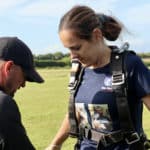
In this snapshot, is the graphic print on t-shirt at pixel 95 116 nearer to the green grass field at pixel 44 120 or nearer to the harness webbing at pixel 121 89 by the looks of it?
the harness webbing at pixel 121 89

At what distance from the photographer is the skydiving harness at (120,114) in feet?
15.9

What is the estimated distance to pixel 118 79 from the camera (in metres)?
4.88

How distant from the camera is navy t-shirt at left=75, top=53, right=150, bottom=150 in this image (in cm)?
486

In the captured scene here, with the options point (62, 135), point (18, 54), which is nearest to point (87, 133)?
point (62, 135)

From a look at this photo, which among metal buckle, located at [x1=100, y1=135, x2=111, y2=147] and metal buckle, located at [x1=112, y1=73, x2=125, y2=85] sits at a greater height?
metal buckle, located at [x1=112, y1=73, x2=125, y2=85]

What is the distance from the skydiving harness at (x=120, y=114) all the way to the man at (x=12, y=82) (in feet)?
2.28

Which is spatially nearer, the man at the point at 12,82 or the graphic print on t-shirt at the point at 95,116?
the man at the point at 12,82

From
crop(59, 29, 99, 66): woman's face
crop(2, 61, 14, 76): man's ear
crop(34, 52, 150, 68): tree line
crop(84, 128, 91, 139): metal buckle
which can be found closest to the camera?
crop(2, 61, 14, 76): man's ear

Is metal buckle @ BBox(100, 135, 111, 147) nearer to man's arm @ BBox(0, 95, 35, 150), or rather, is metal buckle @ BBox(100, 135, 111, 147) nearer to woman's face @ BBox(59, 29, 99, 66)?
woman's face @ BBox(59, 29, 99, 66)

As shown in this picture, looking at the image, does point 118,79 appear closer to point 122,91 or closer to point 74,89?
point 122,91

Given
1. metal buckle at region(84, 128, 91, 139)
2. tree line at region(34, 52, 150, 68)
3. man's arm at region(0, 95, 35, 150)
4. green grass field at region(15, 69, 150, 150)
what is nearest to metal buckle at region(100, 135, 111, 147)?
metal buckle at region(84, 128, 91, 139)

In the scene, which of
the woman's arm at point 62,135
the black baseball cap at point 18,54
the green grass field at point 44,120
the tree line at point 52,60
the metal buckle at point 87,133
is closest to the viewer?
the black baseball cap at point 18,54

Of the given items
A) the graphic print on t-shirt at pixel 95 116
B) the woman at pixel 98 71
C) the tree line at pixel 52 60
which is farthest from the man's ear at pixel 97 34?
the tree line at pixel 52 60

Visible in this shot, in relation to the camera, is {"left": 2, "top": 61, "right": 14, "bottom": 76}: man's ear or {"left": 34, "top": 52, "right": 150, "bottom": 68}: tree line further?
{"left": 34, "top": 52, "right": 150, "bottom": 68}: tree line
